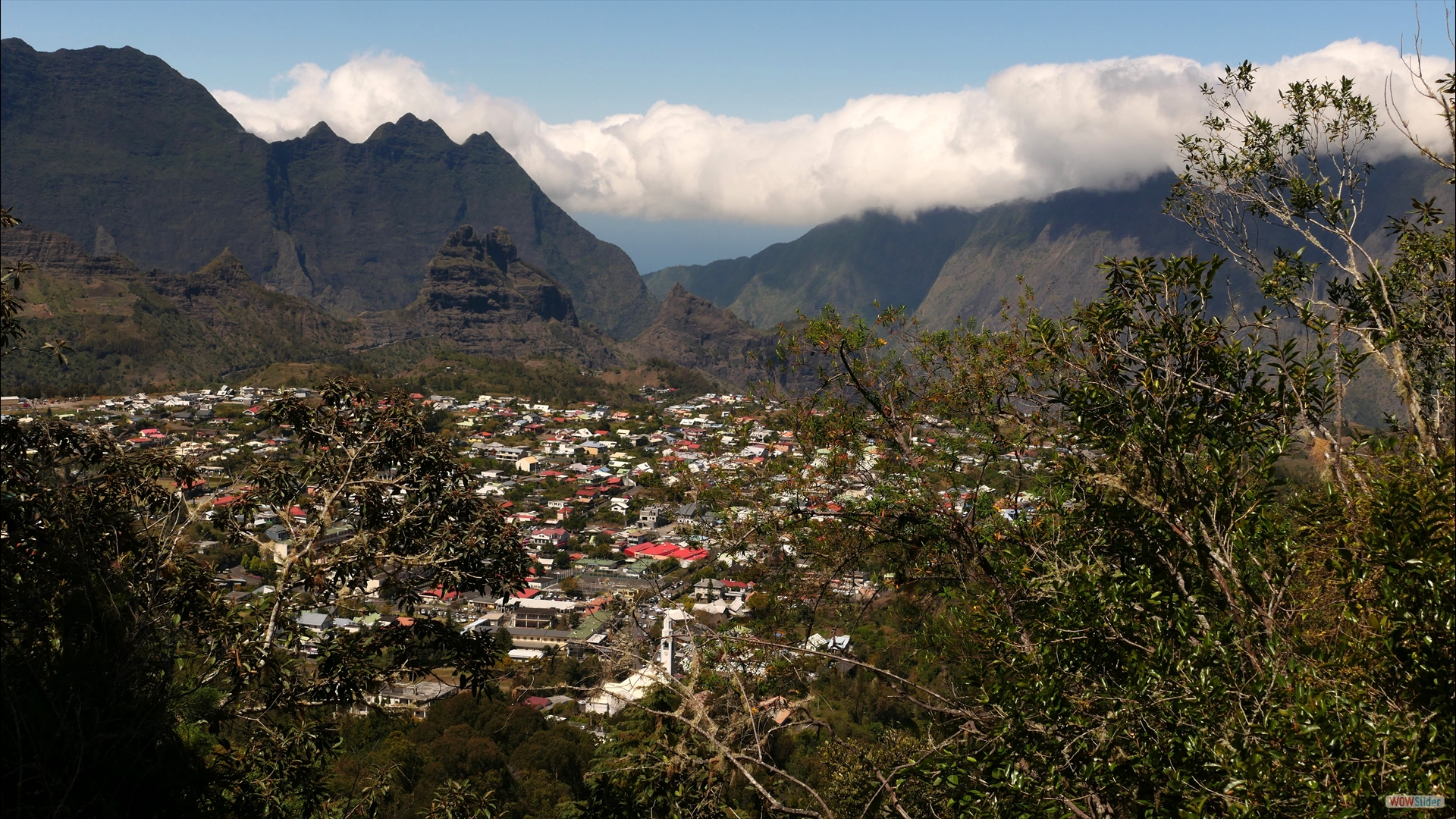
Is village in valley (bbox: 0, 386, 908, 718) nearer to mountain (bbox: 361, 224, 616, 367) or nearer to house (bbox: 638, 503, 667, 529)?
house (bbox: 638, 503, 667, 529)

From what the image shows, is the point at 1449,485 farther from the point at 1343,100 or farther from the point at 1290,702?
the point at 1343,100

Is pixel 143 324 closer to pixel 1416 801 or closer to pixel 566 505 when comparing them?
pixel 566 505


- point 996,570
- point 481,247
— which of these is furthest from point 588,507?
point 481,247

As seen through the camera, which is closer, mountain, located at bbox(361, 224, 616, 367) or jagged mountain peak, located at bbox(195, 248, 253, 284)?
jagged mountain peak, located at bbox(195, 248, 253, 284)

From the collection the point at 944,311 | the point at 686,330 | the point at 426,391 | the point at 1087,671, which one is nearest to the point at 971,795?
the point at 1087,671

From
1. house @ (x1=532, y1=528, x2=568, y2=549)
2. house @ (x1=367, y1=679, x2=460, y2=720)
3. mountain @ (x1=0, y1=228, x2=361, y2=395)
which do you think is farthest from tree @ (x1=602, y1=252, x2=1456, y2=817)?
mountain @ (x1=0, y1=228, x2=361, y2=395)
